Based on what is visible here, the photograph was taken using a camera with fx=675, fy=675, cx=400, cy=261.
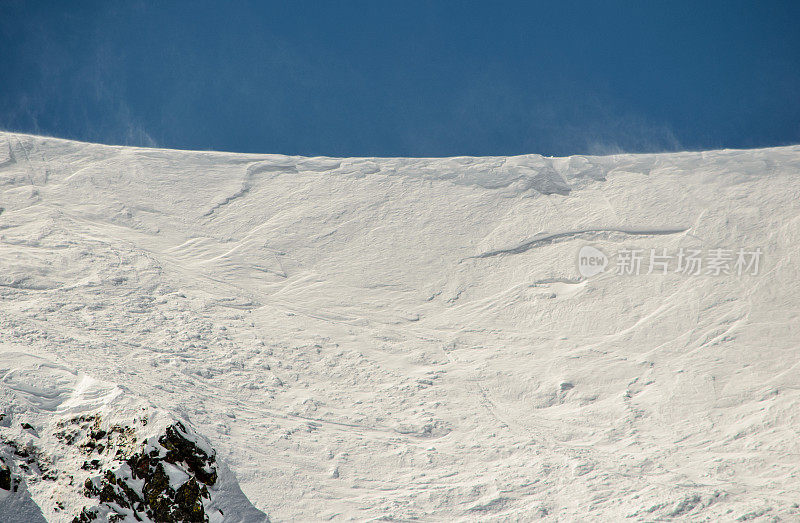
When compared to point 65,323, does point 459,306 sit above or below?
above

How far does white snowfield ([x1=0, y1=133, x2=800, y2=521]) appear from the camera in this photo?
7910mm

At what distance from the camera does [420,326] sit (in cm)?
1222

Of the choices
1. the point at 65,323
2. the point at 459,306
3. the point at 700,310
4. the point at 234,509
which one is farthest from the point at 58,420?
the point at 700,310

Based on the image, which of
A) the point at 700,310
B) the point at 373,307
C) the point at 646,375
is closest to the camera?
the point at 646,375

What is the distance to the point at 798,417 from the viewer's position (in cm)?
922

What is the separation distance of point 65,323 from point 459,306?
22.2ft

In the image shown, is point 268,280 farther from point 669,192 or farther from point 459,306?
point 669,192

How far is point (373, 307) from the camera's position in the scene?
1280cm

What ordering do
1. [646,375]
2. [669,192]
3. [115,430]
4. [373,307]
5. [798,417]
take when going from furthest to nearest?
[669,192] → [373,307] → [646,375] → [798,417] → [115,430]

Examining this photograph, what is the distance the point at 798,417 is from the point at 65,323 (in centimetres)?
1069

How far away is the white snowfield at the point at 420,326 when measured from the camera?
311 inches

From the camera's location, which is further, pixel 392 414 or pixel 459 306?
pixel 459 306

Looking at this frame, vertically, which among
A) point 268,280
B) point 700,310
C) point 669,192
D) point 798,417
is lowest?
point 798,417

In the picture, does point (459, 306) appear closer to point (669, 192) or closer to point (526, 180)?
point (526, 180)
